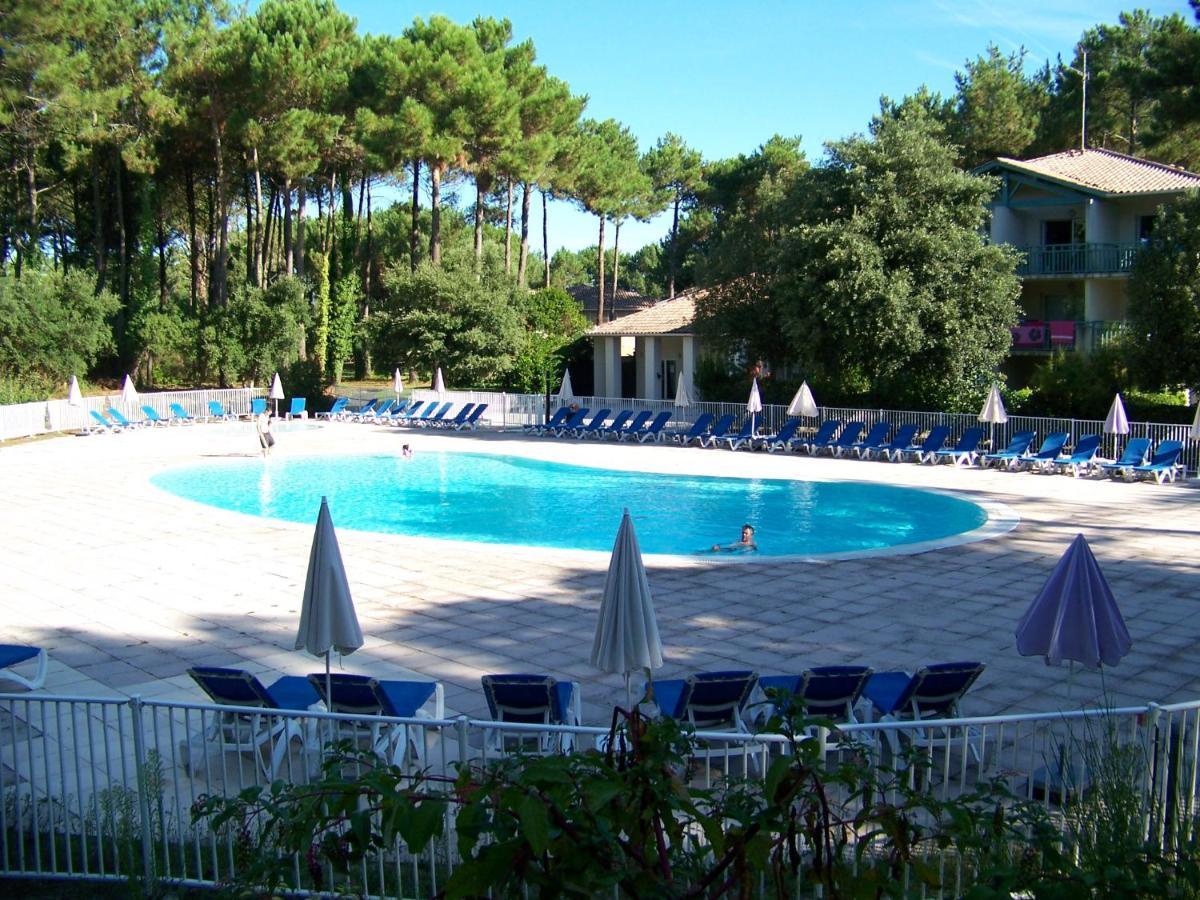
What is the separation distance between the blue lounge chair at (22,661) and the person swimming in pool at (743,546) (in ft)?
28.5

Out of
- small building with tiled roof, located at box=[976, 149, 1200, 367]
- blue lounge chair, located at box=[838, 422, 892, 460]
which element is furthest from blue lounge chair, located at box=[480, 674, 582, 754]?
small building with tiled roof, located at box=[976, 149, 1200, 367]

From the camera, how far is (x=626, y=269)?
295 feet

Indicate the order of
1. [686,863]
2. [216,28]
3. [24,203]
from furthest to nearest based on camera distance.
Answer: [24,203], [216,28], [686,863]

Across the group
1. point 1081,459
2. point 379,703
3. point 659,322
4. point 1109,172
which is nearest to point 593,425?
point 659,322

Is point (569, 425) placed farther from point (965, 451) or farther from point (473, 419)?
point (965, 451)

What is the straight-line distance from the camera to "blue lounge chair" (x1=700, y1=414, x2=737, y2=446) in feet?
87.2

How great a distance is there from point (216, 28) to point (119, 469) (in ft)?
A: 74.4

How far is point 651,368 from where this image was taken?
130 ft

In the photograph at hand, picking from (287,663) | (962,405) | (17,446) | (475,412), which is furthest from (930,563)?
(17,446)

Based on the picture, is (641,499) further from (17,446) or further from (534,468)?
(17,446)

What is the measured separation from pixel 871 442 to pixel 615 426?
7.28 metres

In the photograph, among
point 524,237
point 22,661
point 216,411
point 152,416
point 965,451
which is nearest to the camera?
point 22,661

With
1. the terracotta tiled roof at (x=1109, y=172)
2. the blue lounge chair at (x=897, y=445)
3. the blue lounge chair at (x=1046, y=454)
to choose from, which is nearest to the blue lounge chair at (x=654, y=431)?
the blue lounge chair at (x=897, y=445)

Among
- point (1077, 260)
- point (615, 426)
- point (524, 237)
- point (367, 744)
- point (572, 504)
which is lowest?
point (367, 744)
